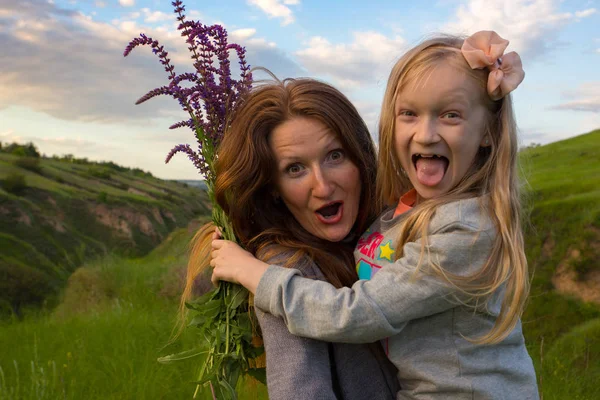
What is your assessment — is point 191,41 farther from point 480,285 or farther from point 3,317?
point 3,317

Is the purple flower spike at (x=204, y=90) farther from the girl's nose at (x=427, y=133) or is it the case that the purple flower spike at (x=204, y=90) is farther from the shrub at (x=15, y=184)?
the shrub at (x=15, y=184)

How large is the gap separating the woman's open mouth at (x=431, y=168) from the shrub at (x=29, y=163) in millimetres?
8515

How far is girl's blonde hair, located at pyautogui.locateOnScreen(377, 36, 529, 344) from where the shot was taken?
2338mm

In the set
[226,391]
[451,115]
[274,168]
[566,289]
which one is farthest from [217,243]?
[566,289]

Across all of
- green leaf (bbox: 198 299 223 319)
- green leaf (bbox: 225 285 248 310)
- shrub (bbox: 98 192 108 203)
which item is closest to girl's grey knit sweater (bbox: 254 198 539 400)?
green leaf (bbox: 225 285 248 310)

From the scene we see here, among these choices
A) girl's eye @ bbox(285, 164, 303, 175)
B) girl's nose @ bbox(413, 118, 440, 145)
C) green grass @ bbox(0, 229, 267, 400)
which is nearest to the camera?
girl's nose @ bbox(413, 118, 440, 145)

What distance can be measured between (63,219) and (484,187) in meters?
8.12

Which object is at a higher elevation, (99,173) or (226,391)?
(99,173)

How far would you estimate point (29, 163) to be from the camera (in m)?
9.66

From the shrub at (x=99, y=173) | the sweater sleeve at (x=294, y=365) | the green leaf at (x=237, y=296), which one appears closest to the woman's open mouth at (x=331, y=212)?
the sweater sleeve at (x=294, y=365)

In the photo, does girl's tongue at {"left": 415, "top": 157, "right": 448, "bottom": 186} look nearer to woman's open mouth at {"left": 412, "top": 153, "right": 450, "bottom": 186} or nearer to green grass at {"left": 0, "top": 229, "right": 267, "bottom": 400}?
woman's open mouth at {"left": 412, "top": 153, "right": 450, "bottom": 186}

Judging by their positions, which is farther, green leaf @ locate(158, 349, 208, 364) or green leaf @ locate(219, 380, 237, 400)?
green leaf @ locate(158, 349, 208, 364)

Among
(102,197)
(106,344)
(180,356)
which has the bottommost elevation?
(106,344)

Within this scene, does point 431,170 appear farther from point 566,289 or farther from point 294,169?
point 566,289
